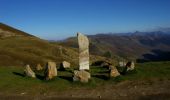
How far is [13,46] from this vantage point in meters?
94.1

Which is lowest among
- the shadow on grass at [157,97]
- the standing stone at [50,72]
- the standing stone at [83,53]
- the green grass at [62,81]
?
the shadow on grass at [157,97]

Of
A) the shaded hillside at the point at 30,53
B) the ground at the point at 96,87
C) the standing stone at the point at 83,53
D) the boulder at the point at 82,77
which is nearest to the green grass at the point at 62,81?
the ground at the point at 96,87

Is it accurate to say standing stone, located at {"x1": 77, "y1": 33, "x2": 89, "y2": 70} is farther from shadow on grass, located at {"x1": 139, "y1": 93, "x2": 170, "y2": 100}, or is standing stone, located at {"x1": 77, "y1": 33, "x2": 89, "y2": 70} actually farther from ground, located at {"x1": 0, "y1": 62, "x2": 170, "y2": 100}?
shadow on grass, located at {"x1": 139, "y1": 93, "x2": 170, "y2": 100}

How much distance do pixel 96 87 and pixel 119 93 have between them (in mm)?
3399

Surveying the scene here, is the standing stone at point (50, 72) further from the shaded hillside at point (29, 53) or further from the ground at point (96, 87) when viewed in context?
the shaded hillside at point (29, 53)

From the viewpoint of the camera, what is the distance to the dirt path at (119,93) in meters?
28.2

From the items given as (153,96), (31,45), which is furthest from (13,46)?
(153,96)

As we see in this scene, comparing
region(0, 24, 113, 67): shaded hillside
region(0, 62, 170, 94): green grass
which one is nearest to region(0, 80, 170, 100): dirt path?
region(0, 62, 170, 94): green grass

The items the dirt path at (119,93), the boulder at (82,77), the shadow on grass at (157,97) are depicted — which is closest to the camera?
the shadow on grass at (157,97)

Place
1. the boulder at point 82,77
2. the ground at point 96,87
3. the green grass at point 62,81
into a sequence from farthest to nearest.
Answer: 1. the boulder at point 82,77
2. the green grass at point 62,81
3. the ground at point 96,87

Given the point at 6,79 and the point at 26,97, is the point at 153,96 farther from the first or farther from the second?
the point at 6,79

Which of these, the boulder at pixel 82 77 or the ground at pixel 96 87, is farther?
the boulder at pixel 82 77

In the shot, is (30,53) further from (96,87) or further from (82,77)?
(96,87)

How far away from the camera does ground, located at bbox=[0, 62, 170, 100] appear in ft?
95.1
